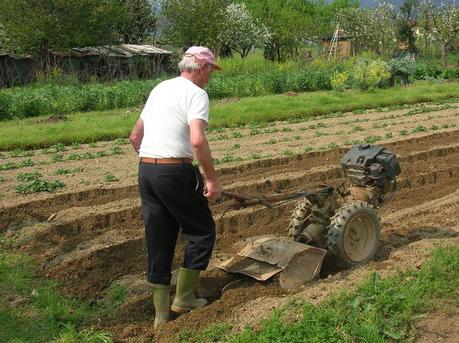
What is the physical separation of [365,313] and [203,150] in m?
1.56

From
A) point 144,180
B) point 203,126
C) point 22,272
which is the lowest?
point 22,272

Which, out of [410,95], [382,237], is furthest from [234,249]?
[410,95]

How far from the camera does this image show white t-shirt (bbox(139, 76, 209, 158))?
4438mm

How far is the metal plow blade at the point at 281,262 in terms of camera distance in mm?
5176

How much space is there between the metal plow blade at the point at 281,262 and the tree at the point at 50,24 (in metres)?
28.1

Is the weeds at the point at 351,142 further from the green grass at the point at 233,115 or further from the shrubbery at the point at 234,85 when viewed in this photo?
the shrubbery at the point at 234,85

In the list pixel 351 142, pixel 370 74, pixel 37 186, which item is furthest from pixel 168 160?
pixel 370 74

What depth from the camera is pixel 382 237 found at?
21.6ft

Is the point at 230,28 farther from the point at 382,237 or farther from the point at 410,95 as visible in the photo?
the point at 382,237

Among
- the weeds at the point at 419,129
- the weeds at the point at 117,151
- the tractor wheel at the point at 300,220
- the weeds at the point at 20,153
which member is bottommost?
the weeds at the point at 20,153

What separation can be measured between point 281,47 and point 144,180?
49.2 meters

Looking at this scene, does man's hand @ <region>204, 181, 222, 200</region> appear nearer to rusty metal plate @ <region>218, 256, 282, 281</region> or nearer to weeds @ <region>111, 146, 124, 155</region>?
rusty metal plate @ <region>218, 256, 282, 281</region>

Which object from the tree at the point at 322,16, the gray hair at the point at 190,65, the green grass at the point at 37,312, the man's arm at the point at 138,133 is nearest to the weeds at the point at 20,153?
the green grass at the point at 37,312

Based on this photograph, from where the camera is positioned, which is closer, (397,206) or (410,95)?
(397,206)
